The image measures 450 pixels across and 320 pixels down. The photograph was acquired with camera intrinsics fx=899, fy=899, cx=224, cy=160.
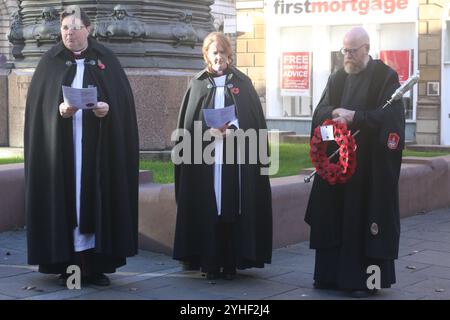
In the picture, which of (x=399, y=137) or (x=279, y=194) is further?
(x=279, y=194)

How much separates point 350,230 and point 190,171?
4.56ft

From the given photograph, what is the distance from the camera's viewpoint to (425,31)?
74.4 feet

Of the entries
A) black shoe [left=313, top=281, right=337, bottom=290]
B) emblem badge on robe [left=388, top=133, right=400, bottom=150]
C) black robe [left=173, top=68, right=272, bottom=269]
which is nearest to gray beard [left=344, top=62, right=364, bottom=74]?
emblem badge on robe [left=388, top=133, right=400, bottom=150]

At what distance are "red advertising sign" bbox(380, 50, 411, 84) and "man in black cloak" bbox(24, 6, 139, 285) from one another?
57.1ft

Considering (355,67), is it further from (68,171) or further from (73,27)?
(68,171)

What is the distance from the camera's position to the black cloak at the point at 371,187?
6.40 metres

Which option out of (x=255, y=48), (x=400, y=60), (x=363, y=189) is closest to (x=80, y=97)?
(x=363, y=189)

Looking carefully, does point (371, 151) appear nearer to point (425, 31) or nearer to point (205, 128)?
point (205, 128)

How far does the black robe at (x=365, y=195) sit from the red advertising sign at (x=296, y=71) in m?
18.7

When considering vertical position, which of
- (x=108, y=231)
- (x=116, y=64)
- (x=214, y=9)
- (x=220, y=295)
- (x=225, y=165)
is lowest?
(x=220, y=295)

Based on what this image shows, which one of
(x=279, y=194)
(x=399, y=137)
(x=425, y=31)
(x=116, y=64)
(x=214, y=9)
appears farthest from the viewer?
(x=214, y=9)

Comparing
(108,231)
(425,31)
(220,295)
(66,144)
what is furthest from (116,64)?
(425,31)

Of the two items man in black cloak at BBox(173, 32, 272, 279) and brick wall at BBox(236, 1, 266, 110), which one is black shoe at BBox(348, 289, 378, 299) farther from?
brick wall at BBox(236, 1, 266, 110)

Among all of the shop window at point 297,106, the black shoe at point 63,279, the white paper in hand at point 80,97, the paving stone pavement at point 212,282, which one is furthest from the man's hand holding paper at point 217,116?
the shop window at point 297,106
